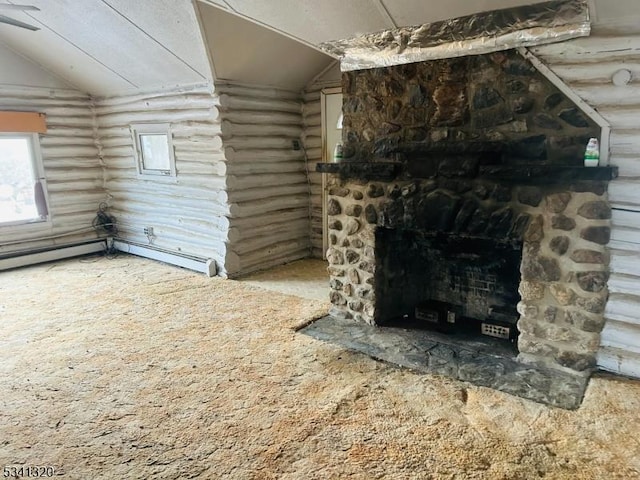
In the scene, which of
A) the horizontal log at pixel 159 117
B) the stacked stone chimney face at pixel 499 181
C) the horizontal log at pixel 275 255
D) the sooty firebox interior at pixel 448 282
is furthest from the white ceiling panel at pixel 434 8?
the horizontal log at pixel 275 255

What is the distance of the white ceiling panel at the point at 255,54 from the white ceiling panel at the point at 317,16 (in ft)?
1.33

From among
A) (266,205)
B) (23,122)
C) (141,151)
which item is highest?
(23,122)

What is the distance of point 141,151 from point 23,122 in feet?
5.06

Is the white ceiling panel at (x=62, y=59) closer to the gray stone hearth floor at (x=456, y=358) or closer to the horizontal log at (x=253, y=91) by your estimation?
the horizontal log at (x=253, y=91)

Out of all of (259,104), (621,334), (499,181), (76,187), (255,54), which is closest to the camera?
(621,334)

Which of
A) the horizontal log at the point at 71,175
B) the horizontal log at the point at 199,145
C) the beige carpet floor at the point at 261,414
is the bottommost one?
the beige carpet floor at the point at 261,414

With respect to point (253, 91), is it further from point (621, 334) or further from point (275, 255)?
point (621, 334)

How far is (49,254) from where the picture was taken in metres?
6.16

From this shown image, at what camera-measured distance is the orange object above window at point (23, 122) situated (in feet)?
18.5

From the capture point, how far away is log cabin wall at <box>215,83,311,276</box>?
16.6 feet

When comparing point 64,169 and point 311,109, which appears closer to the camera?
point 311,109

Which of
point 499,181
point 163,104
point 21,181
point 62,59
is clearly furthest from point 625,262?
point 21,181

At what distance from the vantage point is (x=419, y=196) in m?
3.35

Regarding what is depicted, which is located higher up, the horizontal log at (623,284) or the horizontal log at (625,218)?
the horizontal log at (625,218)
